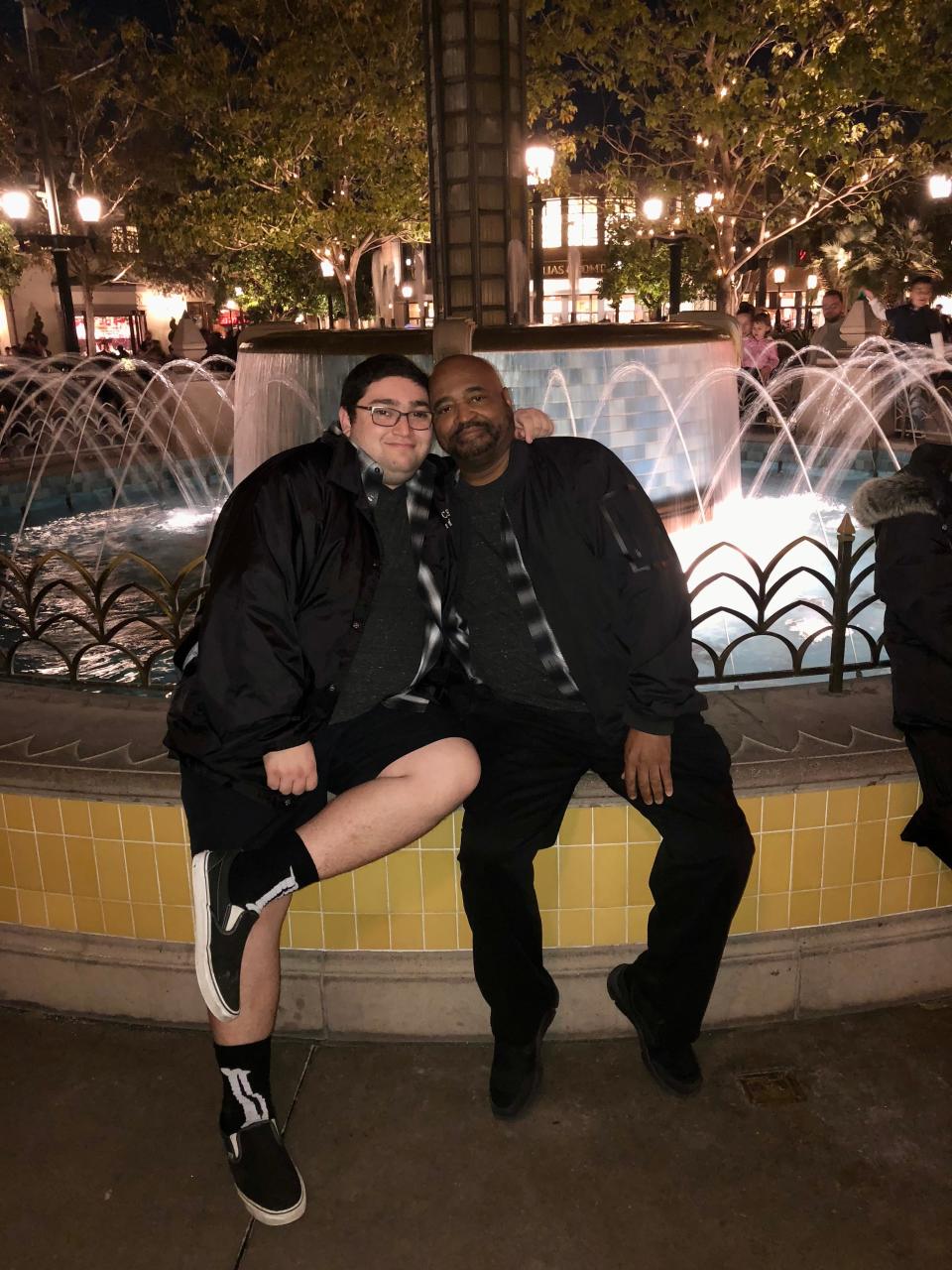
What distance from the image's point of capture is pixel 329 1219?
2840mm

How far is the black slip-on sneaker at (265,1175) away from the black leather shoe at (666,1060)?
1112 millimetres

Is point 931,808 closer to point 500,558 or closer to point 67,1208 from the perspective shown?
point 500,558

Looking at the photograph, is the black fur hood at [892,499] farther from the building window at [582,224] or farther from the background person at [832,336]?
the building window at [582,224]

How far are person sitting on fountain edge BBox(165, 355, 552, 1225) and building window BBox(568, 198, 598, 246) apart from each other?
77154 mm

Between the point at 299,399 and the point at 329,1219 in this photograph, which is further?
the point at 299,399

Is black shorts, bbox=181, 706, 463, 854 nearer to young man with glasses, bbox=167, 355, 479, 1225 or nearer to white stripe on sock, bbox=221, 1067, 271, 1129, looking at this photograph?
young man with glasses, bbox=167, 355, 479, 1225

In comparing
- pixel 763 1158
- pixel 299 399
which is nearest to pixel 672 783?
pixel 763 1158

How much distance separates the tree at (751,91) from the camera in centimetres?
1814

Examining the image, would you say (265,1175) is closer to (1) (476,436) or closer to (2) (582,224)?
(1) (476,436)

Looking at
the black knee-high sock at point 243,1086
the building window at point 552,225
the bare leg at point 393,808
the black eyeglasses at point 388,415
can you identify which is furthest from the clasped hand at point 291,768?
the building window at point 552,225

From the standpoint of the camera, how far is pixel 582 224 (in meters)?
77.2

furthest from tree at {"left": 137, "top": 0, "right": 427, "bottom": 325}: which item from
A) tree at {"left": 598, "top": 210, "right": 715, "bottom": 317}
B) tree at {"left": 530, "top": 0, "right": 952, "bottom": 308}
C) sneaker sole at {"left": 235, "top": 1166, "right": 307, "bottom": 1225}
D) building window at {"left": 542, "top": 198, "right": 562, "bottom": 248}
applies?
building window at {"left": 542, "top": 198, "right": 562, "bottom": 248}

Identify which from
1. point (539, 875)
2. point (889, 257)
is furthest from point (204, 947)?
point (889, 257)

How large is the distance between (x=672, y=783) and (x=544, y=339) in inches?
253
